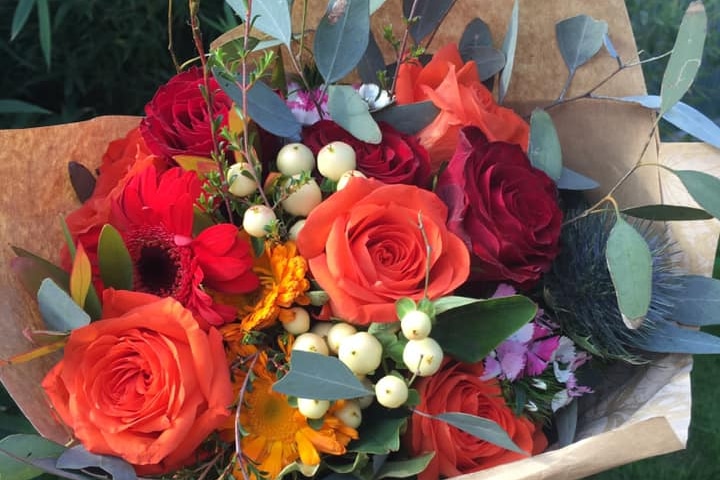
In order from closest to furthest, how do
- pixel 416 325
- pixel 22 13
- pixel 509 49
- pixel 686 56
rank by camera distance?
pixel 416 325 < pixel 686 56 < pixel 509 49 < pixel 22 13

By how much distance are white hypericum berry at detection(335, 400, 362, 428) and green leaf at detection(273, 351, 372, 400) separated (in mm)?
52

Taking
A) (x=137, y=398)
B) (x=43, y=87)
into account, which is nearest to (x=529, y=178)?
(x=137, y=398)

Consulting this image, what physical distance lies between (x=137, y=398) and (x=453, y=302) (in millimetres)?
260

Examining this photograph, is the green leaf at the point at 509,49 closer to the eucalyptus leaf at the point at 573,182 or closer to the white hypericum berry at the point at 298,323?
the eucalyptus leaf at the point at 573,182

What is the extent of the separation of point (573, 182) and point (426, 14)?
224 millimetres

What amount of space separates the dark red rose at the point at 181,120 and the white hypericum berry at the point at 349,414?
0.83ft

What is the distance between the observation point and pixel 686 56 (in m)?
0.71

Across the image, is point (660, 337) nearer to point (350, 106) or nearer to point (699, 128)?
point (699, 128)

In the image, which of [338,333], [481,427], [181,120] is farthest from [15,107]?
[481,427]

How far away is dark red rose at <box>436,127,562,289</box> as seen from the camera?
2.26ft

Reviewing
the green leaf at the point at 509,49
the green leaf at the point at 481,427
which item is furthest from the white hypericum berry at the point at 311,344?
the green leaf at the point at 509,49

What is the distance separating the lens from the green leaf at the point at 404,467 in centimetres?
65

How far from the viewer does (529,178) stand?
2.35 ft

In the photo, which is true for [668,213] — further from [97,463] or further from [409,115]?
[97,463]
